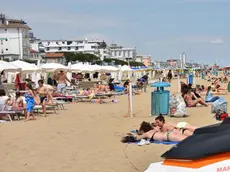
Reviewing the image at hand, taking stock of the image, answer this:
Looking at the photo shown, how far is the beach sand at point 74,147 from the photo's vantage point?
5.88m

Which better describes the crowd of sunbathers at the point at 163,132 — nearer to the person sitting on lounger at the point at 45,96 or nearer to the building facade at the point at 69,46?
the person sitting on lounger at the point at 45,96

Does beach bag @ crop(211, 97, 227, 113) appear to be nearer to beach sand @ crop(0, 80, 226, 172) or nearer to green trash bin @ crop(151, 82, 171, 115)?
beach sand @ crop(0, 80, 226, 172)

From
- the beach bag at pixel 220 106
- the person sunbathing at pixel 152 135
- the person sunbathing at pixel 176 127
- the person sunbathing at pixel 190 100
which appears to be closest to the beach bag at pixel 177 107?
the beach bag at pixel 220 106

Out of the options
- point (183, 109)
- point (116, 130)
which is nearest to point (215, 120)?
point (183, 109)

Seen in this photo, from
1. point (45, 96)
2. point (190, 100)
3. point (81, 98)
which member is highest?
point (45, 96)

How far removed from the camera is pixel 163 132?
7.29 meters

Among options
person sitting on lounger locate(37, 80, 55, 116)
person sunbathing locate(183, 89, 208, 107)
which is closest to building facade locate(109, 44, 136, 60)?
person sunbathing locate(183, 89, 208, 107)

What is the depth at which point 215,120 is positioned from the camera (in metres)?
10.0

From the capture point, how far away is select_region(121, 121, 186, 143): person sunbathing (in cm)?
702

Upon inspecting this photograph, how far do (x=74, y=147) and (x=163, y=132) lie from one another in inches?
62.6

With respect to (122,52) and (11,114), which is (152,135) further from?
(122,52)

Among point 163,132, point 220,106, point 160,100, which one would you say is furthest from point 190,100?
point 163,132

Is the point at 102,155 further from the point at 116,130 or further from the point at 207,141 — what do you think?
the point at 207,141

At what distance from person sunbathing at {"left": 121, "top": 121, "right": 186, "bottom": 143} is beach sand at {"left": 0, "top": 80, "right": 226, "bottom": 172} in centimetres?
24
